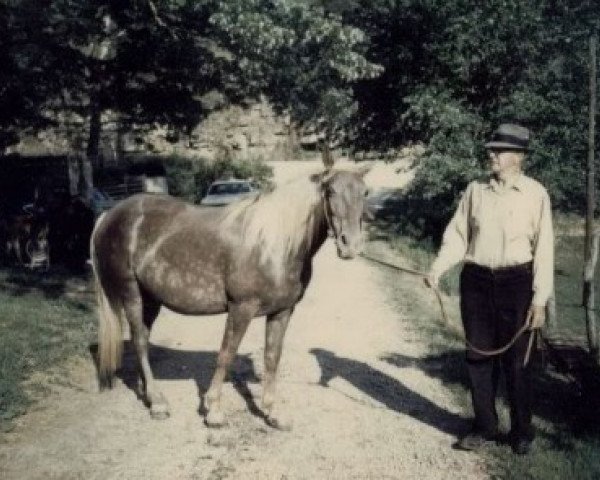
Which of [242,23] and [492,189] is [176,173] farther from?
[492,189]

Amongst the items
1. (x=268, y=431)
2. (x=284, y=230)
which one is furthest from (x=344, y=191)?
(x=268, y=431)

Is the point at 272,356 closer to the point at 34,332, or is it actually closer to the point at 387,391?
the point at 387,391

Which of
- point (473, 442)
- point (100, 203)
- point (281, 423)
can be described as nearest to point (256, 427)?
point (281, 423)

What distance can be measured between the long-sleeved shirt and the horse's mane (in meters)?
1.41

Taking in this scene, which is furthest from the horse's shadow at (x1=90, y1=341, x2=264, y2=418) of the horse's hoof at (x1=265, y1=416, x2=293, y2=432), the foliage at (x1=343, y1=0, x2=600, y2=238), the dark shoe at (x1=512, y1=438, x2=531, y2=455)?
the foliage at (x1=343, y1=0, x2=600, y2=238)

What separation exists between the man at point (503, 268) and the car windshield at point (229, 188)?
2064 cm

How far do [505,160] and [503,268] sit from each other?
0.85 m

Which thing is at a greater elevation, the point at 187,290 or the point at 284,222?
the point at 284,222

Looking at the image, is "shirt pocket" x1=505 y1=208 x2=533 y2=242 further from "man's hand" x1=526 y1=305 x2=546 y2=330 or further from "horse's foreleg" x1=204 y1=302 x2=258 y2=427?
"horse's foreleg" x1=204 y1=302 x2=258 y2=427

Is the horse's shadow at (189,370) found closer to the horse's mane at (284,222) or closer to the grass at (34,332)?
the grass at (34,332)

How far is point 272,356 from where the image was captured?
6.21 m

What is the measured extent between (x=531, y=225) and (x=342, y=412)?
8.92ft

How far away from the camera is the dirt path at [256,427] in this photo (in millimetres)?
5199

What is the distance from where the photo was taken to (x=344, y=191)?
5324mm
